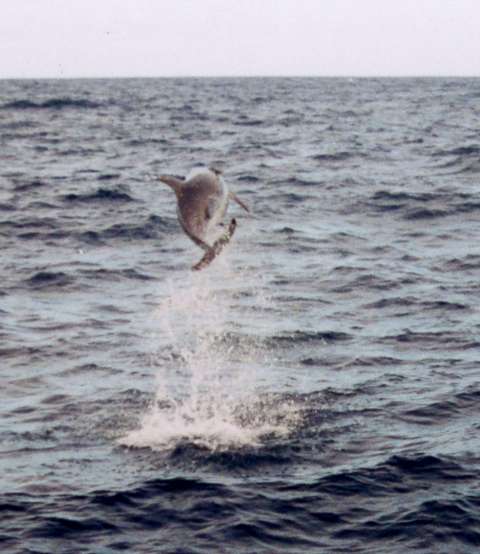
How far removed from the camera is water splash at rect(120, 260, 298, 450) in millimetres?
12492

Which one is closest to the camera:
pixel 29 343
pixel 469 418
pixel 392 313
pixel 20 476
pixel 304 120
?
pixel 20 476

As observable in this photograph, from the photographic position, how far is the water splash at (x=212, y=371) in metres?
12.5

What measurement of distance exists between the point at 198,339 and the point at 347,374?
Result: 10.4 ft

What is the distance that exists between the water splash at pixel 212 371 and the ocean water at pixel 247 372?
0.15ft

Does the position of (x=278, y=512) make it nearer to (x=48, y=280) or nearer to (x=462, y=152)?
(x=48, y=280)

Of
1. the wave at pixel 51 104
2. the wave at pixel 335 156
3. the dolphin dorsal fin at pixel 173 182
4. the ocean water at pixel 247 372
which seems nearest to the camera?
the dolphin dorsal fin at pixel 173 182

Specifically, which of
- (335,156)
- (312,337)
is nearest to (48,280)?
(312,337)

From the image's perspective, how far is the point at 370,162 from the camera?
39531mm

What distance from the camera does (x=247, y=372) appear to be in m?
15.1

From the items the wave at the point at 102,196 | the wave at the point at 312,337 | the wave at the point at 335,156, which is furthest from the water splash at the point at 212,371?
the wave at the point at 335,156

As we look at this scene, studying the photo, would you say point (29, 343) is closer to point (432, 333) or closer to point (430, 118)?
point (432, 333)

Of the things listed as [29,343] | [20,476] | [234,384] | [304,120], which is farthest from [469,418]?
[304,120]

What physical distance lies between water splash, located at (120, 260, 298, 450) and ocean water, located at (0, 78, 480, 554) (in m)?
0.04

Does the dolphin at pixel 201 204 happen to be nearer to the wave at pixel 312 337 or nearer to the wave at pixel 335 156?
the wave at pixel 312 337
